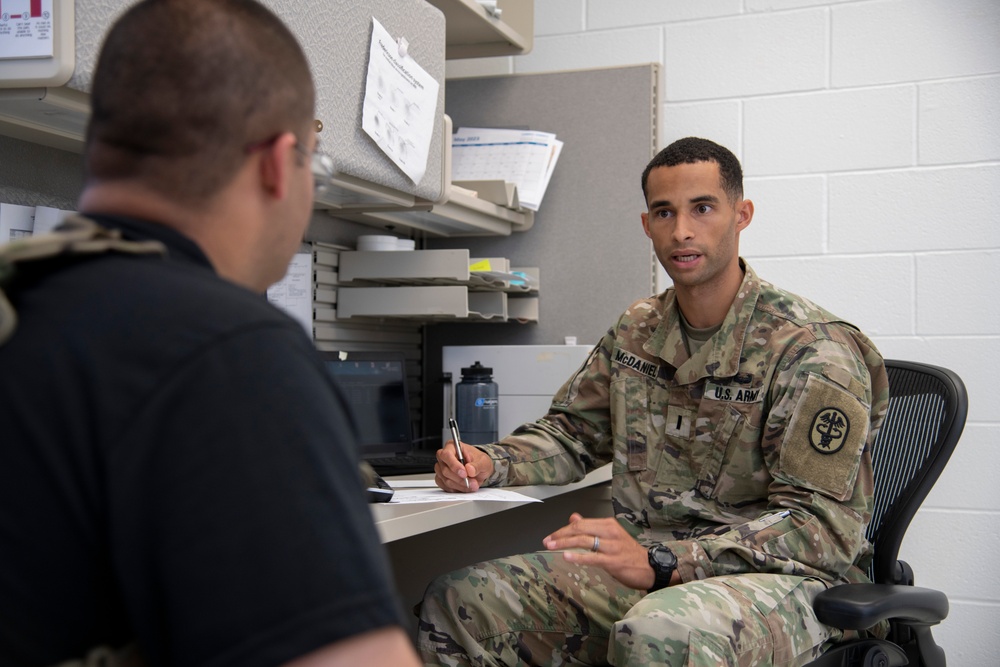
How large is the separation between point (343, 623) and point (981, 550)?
218 cm

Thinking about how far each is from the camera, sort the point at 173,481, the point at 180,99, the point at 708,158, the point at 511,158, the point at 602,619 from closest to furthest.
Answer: the point at 173,481 < the point at 180,99 < the point at 602,619 < the point at 708,158 < the point at 511,158

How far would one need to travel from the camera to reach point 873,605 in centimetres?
126

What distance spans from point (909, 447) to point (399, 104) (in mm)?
994

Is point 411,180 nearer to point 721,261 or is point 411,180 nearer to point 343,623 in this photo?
point 721,261

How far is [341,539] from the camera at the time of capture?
0.48m

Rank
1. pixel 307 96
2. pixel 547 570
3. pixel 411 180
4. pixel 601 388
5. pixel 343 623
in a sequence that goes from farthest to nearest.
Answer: pixel 601 388
pixel 411 180
pixel 547 570
pixel 307 96
pixel 343 623

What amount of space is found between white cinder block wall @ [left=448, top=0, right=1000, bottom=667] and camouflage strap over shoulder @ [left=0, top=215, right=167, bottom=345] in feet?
5.99

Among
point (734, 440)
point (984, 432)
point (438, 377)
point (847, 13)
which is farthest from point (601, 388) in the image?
point (847, 13)

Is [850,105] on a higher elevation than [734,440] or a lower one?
higher

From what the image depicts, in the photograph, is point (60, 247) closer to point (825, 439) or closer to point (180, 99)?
point (180, 99)

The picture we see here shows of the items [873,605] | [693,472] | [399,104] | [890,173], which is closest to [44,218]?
[399,104]

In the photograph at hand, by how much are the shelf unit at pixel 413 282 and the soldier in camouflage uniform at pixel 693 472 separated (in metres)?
0.33

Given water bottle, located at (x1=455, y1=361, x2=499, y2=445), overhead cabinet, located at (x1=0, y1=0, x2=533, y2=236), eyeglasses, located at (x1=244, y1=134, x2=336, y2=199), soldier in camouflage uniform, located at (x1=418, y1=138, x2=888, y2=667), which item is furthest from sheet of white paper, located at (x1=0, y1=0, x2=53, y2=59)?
water bottle, located at (x1=455, y1=361, x2=499, y2=445)

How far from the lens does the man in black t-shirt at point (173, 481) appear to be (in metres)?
0.46
